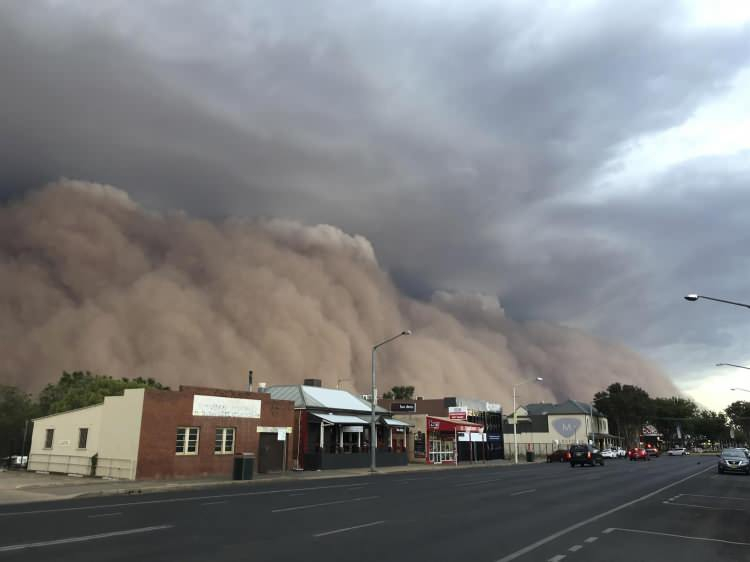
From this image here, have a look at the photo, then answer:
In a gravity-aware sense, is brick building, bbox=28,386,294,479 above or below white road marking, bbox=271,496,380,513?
above

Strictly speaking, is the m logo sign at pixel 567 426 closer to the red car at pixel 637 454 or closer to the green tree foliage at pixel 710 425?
the red car at pixel 637 454

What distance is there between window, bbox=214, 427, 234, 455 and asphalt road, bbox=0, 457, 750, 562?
13.9m

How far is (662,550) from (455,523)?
16.3 ft

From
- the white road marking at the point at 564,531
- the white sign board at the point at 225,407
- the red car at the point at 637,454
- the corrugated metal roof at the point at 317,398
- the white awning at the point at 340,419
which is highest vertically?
the corrugated metal roof at the point at 317,398

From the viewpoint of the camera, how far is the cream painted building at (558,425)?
115625 millimetres

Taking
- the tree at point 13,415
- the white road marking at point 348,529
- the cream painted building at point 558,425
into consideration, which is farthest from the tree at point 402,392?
the white road marking at point 348,529

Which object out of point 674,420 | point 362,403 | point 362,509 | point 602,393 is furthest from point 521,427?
point 362,509

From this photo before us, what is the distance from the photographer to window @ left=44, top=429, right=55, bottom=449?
125ft

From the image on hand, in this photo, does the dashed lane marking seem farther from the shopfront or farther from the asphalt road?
the shopfront

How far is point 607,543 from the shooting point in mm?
11641

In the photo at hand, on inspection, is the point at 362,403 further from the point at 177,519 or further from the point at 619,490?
the point at 177,519

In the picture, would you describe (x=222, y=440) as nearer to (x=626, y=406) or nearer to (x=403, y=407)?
(x=403, y=407)

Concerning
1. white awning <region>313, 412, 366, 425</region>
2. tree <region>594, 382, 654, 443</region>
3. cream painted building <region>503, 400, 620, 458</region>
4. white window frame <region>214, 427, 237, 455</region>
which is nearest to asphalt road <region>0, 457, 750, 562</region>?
white window frame <region>214, 427, 237, 455</region>

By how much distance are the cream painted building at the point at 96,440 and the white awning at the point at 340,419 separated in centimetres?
1549
